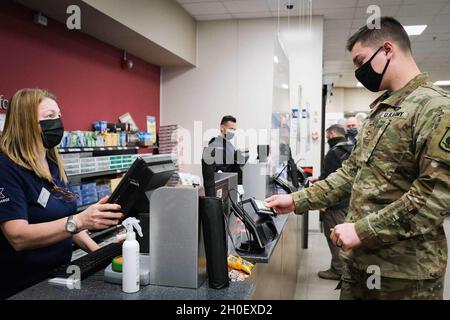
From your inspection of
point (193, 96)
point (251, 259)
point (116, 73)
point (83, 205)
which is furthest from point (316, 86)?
point (251, 259)

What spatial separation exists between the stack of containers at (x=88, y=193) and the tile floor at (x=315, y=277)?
7.52 feet

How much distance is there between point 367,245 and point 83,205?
3.09 metres

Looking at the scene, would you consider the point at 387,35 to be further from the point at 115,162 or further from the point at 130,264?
the point at 115,162

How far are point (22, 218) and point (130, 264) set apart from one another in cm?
60

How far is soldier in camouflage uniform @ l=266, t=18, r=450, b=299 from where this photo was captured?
1.38 metres

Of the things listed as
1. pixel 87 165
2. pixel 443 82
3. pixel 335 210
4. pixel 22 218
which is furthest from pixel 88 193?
pixel 443 82

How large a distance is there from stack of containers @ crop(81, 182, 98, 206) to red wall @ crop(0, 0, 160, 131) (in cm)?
89

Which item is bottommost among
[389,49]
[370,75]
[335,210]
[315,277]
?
[315,277]

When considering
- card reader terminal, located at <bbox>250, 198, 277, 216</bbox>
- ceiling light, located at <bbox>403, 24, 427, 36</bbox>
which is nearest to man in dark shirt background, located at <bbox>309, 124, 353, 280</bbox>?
card reader terminal, located at <bbox>250, 198, 277, 216</bbox>

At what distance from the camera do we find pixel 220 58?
6.82 m

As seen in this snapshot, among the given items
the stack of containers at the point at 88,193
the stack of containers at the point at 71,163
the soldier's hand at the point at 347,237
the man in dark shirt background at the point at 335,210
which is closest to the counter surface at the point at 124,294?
the soldier's hand at the point at 347,237

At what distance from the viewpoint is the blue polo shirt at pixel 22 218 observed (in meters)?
1.62

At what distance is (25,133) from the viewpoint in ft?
5.94
